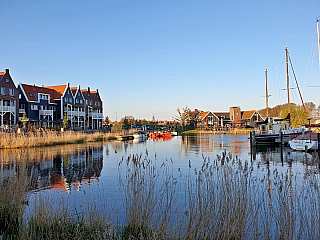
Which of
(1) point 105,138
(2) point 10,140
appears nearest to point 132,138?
(1) point 105,138

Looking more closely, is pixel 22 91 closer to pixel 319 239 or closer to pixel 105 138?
pixel 105 138

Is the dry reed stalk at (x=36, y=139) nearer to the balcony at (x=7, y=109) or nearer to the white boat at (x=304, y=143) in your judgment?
the balcony at (x=7, y=109)

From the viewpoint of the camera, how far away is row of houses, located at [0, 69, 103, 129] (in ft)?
147

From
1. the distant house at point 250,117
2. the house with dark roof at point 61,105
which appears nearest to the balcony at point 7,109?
the house with dark roof at point 61,105

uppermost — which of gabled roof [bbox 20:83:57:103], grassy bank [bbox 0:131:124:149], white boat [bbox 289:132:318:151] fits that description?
gabled roof [bbox 20:83:57:103]

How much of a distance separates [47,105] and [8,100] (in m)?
10.2

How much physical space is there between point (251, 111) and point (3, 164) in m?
81.5

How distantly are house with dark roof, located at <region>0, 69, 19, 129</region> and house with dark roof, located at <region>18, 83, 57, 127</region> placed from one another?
7.92ft

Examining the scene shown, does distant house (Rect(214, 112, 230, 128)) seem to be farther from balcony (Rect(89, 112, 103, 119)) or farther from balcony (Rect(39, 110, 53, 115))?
balcony (Rect(39, 110, 53, 115))

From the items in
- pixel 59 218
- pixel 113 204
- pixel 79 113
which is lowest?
pixel 113 204

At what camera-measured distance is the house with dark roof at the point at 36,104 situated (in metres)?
50.0

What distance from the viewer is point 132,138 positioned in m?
53.4

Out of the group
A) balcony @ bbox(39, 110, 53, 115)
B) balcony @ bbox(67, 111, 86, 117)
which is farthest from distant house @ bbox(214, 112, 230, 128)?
balcony @ bbox(39, 110, 53, 115)

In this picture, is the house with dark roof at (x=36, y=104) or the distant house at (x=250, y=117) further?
the distant house at (x=250, y=117)
